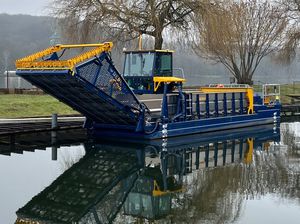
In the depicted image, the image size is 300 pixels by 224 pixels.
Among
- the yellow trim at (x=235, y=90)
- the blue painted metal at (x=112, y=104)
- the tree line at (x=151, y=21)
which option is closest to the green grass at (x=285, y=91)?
the tree line at (x=151, y=21)

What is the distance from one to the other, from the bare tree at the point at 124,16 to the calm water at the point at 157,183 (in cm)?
1246

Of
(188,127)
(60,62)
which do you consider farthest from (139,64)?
(60,62)

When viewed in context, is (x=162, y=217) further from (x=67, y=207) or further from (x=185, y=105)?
(x=185, y=105)

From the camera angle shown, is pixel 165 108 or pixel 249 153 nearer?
pixel 249 153

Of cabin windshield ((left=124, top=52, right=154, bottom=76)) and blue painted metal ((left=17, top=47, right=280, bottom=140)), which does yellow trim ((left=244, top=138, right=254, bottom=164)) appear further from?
cabin windshield ((left=124, top=52, right=154, bottom=76))

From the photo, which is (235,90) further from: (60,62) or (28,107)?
(60,62)

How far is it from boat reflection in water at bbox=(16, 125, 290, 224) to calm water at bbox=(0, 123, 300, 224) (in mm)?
18

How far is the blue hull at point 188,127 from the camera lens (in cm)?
1719

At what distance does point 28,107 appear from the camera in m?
22.8

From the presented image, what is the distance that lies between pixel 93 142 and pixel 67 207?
7.91 metres

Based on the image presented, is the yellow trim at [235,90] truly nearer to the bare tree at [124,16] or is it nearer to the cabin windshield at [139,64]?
the cabin windshield at [139,64]

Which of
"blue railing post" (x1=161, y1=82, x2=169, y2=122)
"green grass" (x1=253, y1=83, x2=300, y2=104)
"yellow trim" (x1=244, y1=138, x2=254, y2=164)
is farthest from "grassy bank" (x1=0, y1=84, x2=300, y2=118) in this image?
"green grass" (x1=253, y1=83, x2=300, y2=104)

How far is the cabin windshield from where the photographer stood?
59.7 feet

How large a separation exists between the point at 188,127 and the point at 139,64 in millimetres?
2837
